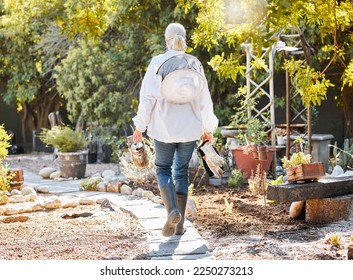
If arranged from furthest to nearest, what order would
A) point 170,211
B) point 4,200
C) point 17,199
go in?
point 17,199 < point 4,200 < point 170,211

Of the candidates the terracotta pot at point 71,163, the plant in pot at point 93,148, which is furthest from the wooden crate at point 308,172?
the plant in pot at point 93,148

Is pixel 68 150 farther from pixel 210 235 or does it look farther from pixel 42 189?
pixel 210 235

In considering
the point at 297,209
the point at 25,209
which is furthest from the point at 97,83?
the point at 297,209

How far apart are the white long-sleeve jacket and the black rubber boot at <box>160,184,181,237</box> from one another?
0.35m

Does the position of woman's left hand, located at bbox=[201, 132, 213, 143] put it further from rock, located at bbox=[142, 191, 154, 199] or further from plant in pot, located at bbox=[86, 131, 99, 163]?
plant in pot, located at bbox=[86, 131, 99, 163]

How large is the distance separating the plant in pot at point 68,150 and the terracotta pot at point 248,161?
246 cm

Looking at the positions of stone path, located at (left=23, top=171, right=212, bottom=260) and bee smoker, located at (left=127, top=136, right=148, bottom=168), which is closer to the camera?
stone path, located at (left=23, top=171, right=212, bottom=260)

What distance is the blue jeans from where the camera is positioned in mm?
4680

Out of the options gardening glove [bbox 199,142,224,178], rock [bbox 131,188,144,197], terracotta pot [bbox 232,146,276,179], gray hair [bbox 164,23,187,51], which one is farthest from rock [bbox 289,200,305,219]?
terracotta pot [bbox 232,146,276,179]

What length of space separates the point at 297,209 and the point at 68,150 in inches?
191

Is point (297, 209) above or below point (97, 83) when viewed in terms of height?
below

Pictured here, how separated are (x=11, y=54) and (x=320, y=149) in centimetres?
949

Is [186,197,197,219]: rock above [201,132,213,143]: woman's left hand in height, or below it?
below

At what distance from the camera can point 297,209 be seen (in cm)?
548
